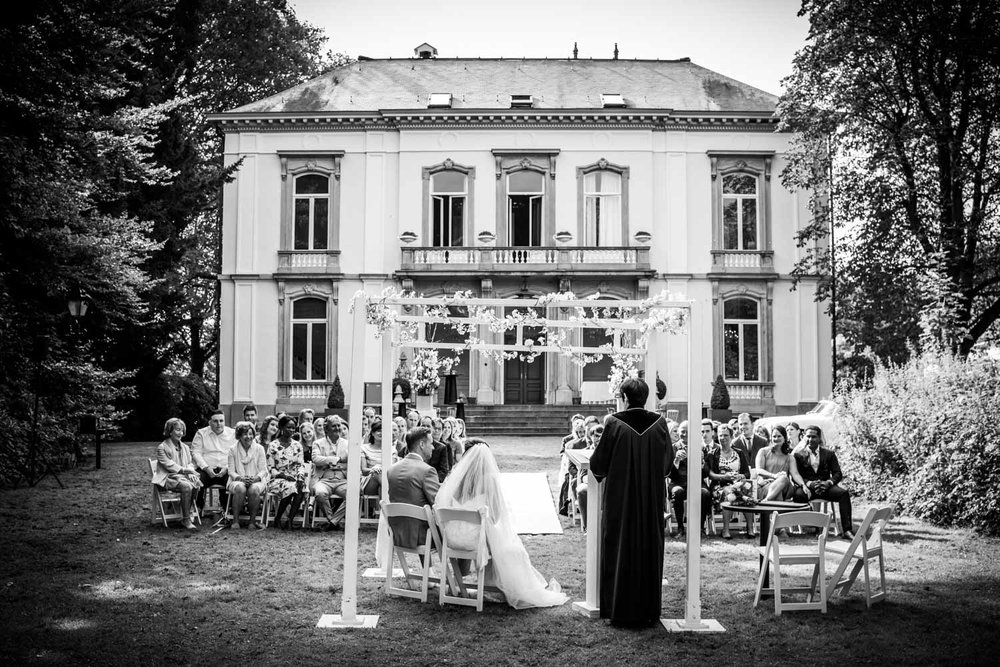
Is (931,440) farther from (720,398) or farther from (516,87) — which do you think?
(516,87)

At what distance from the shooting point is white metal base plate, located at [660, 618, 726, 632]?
6672 millimetres

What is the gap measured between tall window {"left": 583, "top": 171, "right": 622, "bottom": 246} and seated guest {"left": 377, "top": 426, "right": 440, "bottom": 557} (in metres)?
18.7

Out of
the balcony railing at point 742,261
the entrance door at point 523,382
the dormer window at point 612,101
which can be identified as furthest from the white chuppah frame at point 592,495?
the dormer window at point 612,101

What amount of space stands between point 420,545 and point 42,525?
5.71 meters

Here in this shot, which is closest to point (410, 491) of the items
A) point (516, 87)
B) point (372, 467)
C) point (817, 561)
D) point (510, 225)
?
point (817, 561)

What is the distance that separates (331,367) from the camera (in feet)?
83.4

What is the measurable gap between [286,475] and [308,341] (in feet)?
48.9

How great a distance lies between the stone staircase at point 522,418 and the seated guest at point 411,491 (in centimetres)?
1442

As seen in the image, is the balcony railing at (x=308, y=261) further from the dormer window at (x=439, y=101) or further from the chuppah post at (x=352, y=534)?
the chuppah post at (x=352, y=534)

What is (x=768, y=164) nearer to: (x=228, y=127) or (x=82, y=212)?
(x=228, y=127)

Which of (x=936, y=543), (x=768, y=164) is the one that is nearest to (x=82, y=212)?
(x=936, y=543)

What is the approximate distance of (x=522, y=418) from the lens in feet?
77.4

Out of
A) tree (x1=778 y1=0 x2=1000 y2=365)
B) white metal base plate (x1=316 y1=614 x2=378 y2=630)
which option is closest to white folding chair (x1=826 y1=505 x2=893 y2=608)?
white metal base plate (x1=316 y1=614 x2=378 y2=630)

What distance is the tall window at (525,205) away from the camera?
26.1 meters
